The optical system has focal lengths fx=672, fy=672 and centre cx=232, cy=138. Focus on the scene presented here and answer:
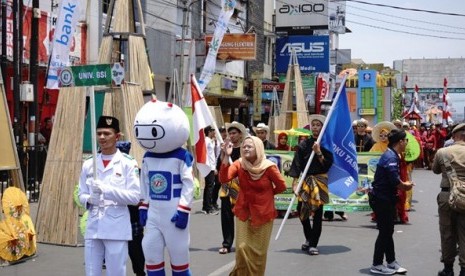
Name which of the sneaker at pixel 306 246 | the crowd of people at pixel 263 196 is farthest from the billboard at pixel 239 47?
the sneaker at pixel 306 246

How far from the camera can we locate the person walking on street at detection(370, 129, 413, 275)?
786 centimetres

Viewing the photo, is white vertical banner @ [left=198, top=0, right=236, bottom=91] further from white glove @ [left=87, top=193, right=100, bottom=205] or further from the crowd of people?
white glove @ [left=87, top=193, right=100, bottom=205]

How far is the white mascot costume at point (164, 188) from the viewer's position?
6031 millimetres

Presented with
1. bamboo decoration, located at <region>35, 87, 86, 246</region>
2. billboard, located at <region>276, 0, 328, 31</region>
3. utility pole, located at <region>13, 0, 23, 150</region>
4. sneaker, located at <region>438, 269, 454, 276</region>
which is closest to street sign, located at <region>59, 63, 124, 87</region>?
bamboo decoration, located at <region>35, 87, 86, 246</region>

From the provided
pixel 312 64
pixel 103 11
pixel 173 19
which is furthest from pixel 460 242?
pixel 312 64

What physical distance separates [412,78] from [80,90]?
94908 millimetres

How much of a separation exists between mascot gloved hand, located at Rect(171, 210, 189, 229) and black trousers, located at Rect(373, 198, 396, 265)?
2.92 metres

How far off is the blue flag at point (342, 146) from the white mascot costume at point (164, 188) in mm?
3277

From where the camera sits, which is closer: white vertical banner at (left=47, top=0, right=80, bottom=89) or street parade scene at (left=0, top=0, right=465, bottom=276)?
street parade scene at (left=0, top=0, right=465, bottom=276)

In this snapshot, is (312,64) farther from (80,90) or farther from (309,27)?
(80,90)

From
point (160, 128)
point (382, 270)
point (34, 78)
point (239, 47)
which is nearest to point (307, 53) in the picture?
point (239, 47)

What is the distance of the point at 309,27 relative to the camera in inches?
1777

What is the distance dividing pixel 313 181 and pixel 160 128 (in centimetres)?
369

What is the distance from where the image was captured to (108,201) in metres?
5.93
